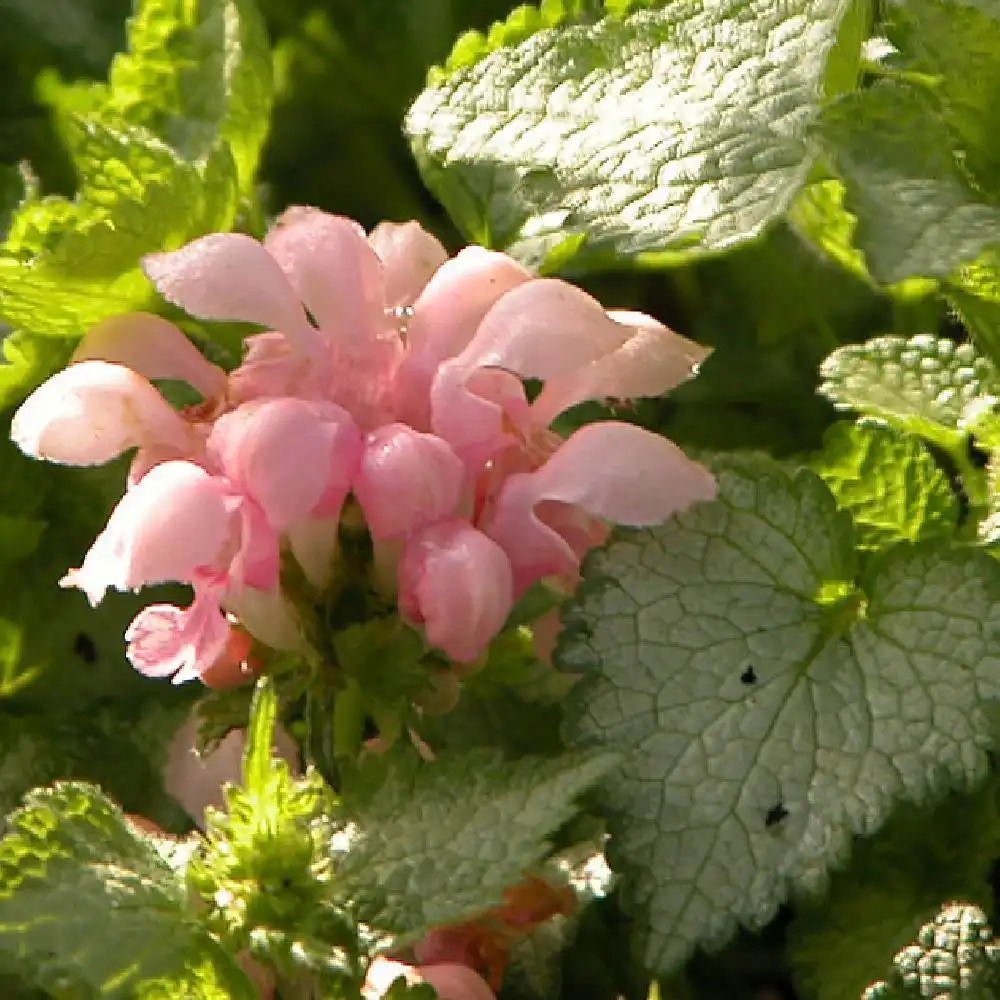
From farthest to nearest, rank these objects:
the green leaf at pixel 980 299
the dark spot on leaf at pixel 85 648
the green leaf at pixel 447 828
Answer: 1. the dark spot on leaf at pixel 85 648
2. the green leaf at pixel 980 299
3. the green leaf at pixel 447 828

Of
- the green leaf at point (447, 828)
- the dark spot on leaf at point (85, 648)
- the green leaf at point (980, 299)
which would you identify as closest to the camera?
the green leaf at point (447, 828)

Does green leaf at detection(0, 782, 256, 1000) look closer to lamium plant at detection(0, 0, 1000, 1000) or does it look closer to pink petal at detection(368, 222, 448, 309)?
lamium plant at detection(0, 0, 1000, 1000)

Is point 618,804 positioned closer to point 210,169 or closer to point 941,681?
point 941,681

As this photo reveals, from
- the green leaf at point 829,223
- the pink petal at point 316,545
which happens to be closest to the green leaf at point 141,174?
the pink petal at point 316,545

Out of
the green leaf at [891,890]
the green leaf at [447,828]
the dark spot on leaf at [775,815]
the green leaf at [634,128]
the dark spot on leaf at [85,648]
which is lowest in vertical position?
the green leaf at [891,890]

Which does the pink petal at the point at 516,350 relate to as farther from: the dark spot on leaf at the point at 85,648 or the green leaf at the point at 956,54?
the dark spot on leaf at the point at 85,648

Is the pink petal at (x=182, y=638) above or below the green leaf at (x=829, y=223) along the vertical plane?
above

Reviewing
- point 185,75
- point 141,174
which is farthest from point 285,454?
point 185,75
